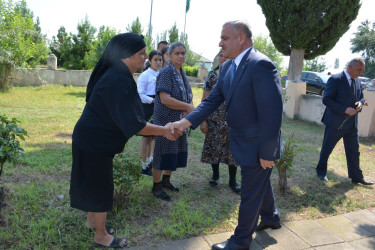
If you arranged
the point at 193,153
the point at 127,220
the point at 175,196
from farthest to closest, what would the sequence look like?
the point at 193,153, the point at 175,196, the point at 127,220

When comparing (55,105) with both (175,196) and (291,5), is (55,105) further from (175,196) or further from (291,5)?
(291,5)

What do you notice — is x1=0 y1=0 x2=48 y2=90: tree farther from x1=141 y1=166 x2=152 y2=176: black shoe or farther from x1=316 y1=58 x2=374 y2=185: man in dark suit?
x1=316 y1=58 x2=374 y2=185: man in dark suit

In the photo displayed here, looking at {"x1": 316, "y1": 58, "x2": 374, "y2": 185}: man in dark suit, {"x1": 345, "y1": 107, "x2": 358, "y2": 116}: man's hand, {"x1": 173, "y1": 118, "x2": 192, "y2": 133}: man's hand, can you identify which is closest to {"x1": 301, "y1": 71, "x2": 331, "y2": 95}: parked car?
{"x1": 316, "y1": 58, "x2": 374, "y2": 185}: man in dark suit

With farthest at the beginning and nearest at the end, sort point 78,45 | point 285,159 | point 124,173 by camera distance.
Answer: point 78,45, point 285,159, point 124,173

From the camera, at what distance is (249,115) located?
2.52 metres

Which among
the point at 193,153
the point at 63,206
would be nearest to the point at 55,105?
the point at 193,153

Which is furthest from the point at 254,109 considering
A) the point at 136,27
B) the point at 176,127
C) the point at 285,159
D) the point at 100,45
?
the point at 136,27

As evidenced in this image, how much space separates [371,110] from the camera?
26.4 feet

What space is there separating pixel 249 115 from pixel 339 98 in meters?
2.85

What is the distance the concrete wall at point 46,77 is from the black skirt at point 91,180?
1399 cm

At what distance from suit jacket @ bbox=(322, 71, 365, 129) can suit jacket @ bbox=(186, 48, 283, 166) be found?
2.55 m

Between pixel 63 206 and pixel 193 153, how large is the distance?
306cm

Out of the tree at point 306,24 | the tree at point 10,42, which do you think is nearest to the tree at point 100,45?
the tree at point 10,42

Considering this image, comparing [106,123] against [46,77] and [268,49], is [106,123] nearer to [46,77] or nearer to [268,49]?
[46,77]
